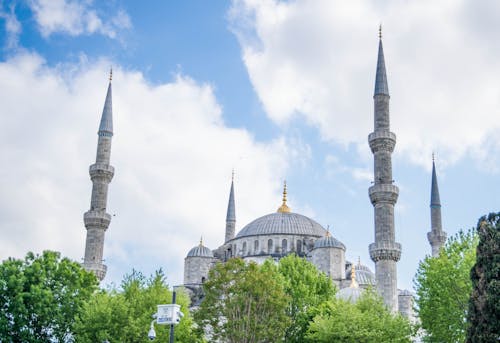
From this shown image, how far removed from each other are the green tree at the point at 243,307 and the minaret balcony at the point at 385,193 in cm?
1171

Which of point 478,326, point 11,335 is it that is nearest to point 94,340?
point 11,335

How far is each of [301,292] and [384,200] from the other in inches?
324

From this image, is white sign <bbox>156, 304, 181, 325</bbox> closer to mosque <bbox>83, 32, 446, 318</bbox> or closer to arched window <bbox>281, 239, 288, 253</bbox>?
mosque <bbox>83, 32, 446, 318</bbox>

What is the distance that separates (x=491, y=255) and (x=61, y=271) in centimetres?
1700

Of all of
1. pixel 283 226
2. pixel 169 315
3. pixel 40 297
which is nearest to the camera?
pixel 169 315

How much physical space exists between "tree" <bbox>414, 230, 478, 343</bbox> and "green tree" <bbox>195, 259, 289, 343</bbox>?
4.96 meters

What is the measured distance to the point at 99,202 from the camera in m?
39.9

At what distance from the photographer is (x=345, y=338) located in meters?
26.0

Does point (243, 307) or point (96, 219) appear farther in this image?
point (96, 219)

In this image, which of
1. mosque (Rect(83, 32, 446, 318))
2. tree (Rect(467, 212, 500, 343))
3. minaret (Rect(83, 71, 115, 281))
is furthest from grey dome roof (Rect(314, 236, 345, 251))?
tree (Rect(467, 212, 500, 343))

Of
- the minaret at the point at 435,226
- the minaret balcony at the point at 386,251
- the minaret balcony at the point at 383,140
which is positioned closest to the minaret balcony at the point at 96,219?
the minaret balcony at the point at 386,251

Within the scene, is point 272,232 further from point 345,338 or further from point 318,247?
point 345,338

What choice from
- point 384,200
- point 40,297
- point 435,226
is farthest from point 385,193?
point 40,297

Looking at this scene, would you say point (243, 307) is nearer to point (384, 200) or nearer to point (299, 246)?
point (384, 200)
